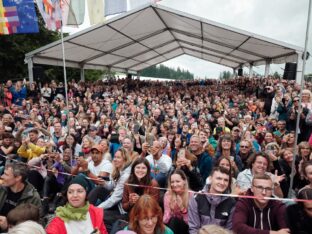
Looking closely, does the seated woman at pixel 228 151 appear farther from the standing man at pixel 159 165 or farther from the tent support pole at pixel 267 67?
the tent support pole at pixel 267 67

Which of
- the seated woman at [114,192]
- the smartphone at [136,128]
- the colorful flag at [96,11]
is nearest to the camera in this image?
the seated woman at [114,192]

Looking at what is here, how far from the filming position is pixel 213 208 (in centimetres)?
258

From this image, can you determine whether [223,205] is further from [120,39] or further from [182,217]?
[120,39]

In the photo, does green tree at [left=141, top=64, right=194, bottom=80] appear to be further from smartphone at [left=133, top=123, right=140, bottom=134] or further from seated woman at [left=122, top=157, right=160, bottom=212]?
seated woman at [left=122, top=157, right=160, bottom=212]

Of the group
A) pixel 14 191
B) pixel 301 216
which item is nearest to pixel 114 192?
pixel 14 191

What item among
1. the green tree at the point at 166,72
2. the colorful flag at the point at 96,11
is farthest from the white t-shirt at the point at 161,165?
the green tree at the point at 166,72

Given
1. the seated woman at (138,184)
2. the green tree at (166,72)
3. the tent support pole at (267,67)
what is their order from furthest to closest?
the green tree at (166,72), the tent support pole at (267,67), the seated woman at (138,184)

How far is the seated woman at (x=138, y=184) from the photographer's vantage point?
316 cm

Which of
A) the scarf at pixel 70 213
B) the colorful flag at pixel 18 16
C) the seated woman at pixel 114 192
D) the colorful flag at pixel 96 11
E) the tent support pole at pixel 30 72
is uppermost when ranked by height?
the colorful flag at pixel 96 11

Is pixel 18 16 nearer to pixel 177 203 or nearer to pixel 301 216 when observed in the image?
pixel 177 203

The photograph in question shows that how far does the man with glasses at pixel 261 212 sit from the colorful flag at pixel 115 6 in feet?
30.1

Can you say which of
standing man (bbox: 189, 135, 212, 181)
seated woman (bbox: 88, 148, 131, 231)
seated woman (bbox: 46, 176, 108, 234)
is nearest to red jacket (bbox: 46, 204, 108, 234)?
seated woman (bbox: 46, 176, 108, 234)

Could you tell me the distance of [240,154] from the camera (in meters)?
4.54

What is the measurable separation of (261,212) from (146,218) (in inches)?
41.3
